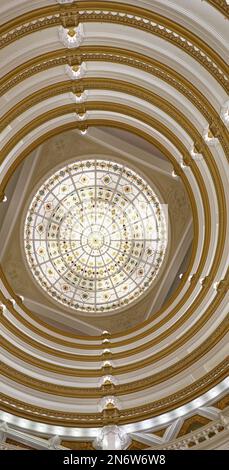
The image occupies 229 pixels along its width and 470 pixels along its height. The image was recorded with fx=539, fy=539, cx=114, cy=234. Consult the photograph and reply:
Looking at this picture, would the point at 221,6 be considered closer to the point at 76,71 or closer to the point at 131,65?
the point at 131,65

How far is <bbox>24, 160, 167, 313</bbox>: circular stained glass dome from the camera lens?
1798 cm

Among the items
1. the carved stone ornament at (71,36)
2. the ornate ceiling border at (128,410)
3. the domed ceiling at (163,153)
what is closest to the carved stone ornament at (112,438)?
the domed ceiling at (163,153)

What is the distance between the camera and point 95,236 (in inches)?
741

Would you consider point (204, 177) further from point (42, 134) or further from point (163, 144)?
point (42, 134)

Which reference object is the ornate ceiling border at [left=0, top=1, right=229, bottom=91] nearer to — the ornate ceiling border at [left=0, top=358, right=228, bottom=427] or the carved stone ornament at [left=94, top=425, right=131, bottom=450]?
the ornate ceiling border at [left=0, top=358, right=228, bottom=427]

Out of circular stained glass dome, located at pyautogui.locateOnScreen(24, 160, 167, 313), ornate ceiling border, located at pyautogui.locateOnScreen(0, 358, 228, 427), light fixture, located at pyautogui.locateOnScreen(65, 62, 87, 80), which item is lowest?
ornate ceiling border, located at pyautogui.locateOnScreen(0, 358, 228, 427)

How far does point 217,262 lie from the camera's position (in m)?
12.0

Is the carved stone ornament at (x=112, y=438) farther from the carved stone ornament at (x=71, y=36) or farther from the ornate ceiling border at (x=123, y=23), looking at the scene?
the carved stone ornament at (x=71, y=36)

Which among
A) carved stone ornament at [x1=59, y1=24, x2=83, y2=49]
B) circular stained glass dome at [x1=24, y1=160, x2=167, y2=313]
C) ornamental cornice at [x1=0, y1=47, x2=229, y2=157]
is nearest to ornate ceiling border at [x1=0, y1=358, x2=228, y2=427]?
ornamental cornice at [x1=0, y1=47, x2=229, y2=157]

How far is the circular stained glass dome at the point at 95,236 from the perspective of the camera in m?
18.0

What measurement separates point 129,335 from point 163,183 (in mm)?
5604

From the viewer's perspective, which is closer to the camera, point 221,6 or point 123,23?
point 221,6

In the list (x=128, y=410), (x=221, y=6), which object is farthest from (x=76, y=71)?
(x=128, y=410)

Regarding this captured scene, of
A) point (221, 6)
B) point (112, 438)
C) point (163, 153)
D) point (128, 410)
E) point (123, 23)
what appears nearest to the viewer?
point (221, 6)
